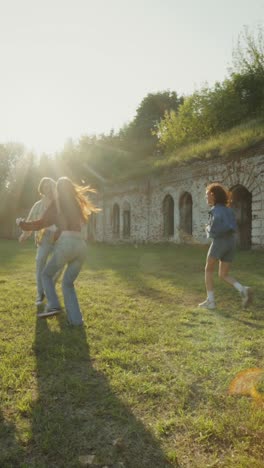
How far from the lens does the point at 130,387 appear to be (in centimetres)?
321

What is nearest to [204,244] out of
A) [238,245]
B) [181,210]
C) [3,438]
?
[238,245]

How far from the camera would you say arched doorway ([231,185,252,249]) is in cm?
1706

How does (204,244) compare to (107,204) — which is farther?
(107,204)

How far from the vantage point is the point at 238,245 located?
17.1 meters

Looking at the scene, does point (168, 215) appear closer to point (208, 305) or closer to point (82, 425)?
point (208, 305)

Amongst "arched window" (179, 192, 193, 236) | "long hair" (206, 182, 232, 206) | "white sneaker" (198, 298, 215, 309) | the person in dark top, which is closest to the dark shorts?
"long hair" (206, 182, 232, 206)

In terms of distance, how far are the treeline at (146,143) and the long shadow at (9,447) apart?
2378 cm

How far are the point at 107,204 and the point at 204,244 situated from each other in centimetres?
1056

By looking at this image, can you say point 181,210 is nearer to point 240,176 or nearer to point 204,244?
point 204,244

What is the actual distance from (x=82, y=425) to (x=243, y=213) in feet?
51.6

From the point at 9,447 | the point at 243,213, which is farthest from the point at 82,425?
the point at 243,213

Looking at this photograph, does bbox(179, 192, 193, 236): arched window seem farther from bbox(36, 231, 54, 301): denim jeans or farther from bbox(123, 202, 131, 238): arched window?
bbox(36, 231, 54, 301): denim jeans

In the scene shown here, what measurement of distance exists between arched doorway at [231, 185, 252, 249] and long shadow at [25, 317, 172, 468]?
14504 millimetres

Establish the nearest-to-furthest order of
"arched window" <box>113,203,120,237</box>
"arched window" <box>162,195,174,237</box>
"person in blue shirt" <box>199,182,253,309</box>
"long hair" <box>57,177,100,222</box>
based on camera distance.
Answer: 1. "long hair" <box>57,177,100,222</box>
2. "person in blue shirt" <box>199,182,253,309</box>
3. "arched window" <box>162,195,174,237</box>
4. "arched window" <box>113,203,120,237</box>
